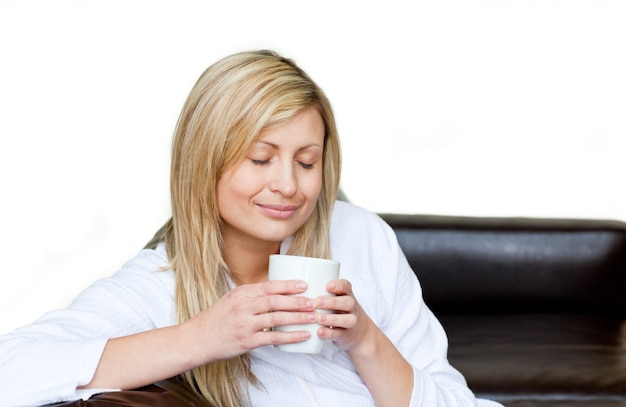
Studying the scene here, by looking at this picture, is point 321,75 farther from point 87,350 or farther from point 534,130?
point 87,350

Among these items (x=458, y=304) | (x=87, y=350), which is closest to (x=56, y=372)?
(x=87, y=350)

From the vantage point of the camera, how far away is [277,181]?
1.40 metres

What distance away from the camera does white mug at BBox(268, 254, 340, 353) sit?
1.18 metres

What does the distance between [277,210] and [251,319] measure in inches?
10.2

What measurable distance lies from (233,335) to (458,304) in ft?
5.01

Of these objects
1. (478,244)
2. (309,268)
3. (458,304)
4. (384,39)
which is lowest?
(458,304)

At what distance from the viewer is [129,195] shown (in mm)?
2969

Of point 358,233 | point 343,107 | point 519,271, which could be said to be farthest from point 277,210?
point 343,107

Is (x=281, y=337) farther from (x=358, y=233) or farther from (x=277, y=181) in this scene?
(x=358, y=233)

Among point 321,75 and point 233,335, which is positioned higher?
point 321,75

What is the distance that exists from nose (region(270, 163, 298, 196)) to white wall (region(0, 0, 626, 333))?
158cm

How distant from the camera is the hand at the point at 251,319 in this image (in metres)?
1.18

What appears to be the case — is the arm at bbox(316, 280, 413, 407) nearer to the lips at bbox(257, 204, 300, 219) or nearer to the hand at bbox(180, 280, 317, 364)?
the hand at bbox(180, 280, 317, 364)

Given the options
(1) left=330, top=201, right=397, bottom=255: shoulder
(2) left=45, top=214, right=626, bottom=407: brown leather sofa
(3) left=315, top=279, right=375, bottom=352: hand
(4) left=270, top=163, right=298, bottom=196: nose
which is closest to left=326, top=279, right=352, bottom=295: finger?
(3) left=315, top=279, right=375, bottom=352: hand
